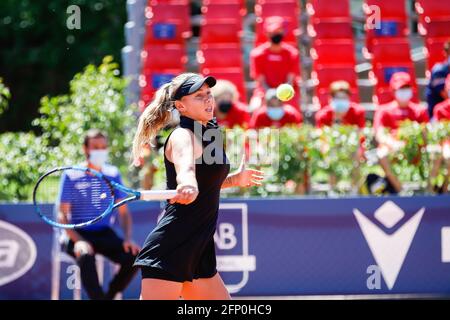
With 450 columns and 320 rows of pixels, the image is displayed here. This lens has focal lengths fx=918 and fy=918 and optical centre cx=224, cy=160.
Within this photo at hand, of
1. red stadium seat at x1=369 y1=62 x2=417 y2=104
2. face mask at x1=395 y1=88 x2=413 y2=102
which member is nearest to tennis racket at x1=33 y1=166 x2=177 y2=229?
face mask at x1=395 y1=88 x2=413 y2=102

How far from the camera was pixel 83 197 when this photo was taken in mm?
6211

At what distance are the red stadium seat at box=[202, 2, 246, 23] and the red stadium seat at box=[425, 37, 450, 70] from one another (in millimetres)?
2375

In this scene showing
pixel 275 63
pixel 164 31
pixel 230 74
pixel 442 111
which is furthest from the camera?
pixel 164 31

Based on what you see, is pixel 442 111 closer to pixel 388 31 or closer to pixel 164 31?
pixel 388 31

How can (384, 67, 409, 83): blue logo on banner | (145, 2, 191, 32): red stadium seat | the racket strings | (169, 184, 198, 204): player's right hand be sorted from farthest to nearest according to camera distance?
(145, 2, 191, 32): red stadium seat
(384, 67, 409, 83): blue logo on banner
the racket strings
(169, 184, 198, 204): player's right hand

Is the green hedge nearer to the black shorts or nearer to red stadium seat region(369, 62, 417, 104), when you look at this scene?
red stadium seat region(369, 62, 417, 104)

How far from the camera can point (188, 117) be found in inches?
195

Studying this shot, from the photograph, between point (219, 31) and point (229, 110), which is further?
point (219, 31)

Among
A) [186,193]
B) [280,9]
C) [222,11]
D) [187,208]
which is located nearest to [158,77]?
[222,11]

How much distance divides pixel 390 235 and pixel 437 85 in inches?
98.9

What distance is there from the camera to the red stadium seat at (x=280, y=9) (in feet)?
36.9

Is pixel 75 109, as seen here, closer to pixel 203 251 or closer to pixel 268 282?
pixel 268 282

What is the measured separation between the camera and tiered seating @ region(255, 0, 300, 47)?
36.2ft
